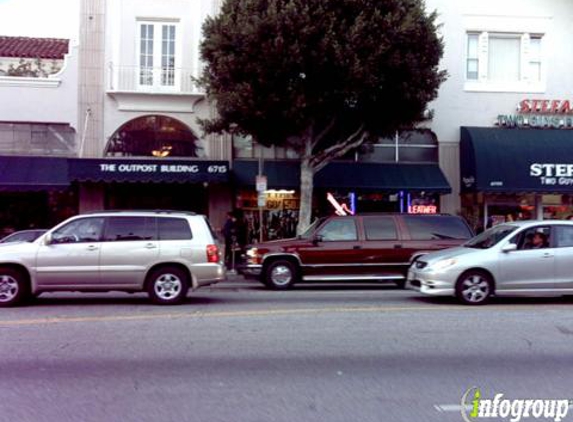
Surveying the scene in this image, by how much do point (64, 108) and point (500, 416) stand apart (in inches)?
725

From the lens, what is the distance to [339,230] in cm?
1523

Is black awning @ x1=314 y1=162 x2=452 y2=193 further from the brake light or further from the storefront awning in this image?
the brake light

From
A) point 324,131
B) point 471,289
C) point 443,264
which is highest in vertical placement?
point 324,131

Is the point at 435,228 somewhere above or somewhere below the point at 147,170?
below

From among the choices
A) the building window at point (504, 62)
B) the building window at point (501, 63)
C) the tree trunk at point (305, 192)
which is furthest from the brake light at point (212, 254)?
the building window at point (501, 63)

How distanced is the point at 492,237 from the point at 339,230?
3943 mm

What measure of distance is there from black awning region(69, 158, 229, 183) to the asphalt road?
317 inches

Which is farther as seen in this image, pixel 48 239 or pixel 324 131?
pixel 324 131

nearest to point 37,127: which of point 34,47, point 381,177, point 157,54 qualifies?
point 34,47

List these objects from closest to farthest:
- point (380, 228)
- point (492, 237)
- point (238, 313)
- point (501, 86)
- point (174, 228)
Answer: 1. point (238, 313)
2. point (174, 228)
3. point (492, 237)
4. point (380, 228)
5. point (501, 86)

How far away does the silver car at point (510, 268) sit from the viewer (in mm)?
11664

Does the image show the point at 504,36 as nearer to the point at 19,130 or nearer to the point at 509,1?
the point at 509,1

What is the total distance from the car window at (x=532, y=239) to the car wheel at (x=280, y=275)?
5.19 m

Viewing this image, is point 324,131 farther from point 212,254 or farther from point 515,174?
point 212,254
